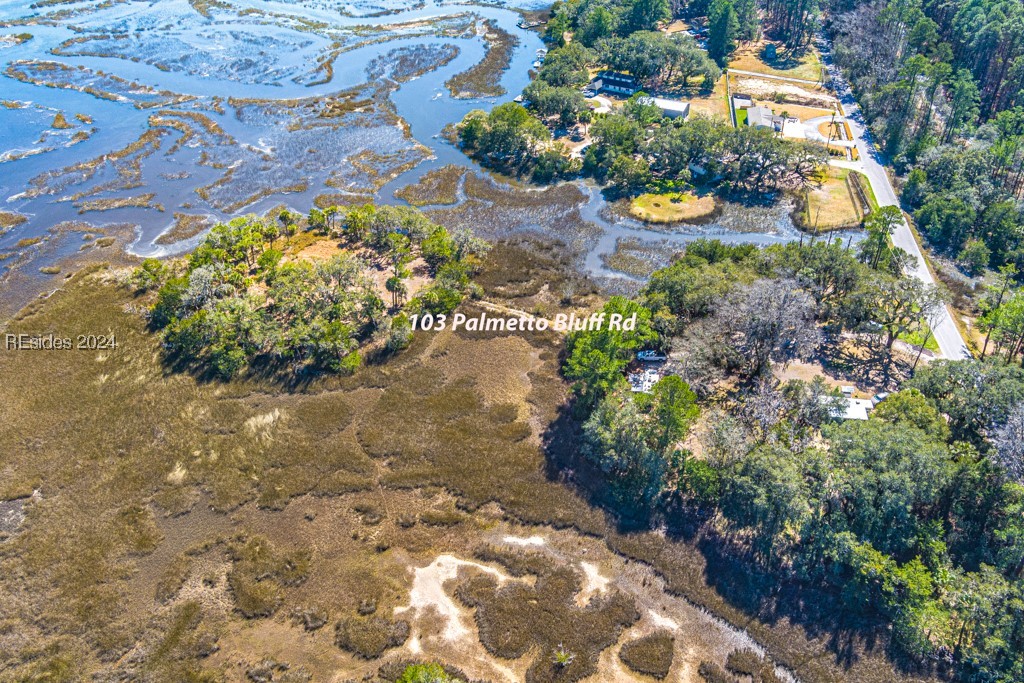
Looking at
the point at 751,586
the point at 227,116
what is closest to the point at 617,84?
the point at 227,116

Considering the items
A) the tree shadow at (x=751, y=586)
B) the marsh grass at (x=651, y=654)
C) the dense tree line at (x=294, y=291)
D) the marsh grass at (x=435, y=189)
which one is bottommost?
the marsh grass at (x=651, y=654)

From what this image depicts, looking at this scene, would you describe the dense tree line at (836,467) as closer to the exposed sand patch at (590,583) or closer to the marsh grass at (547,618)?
the exposed sand patch at (590,583)

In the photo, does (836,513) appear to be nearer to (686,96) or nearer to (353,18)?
(686,96)

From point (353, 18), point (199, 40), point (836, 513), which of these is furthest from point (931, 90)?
point (199, 40)

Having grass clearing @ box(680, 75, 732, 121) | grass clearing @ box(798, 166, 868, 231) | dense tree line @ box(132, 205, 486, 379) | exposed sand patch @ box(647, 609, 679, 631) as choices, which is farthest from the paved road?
dense tree line @ box(132, 205, 486, 379)

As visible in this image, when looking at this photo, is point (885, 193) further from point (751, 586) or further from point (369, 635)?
point (369, 635)

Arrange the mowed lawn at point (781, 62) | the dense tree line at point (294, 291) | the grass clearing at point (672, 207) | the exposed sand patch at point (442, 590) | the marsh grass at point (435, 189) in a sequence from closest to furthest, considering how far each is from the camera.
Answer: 1. the exposed sand patch at point (442, 590)
2. the dense tree line at point (294, 291)
3. the grass clearing at point (672, 207)
4. the marsh grass at point (435, 189)
5. the mowed lawn at point (781, 62)

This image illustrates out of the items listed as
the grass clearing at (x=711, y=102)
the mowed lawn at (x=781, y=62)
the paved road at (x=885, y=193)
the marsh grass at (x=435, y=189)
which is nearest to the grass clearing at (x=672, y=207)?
the paved road at (x=885, y=193)
